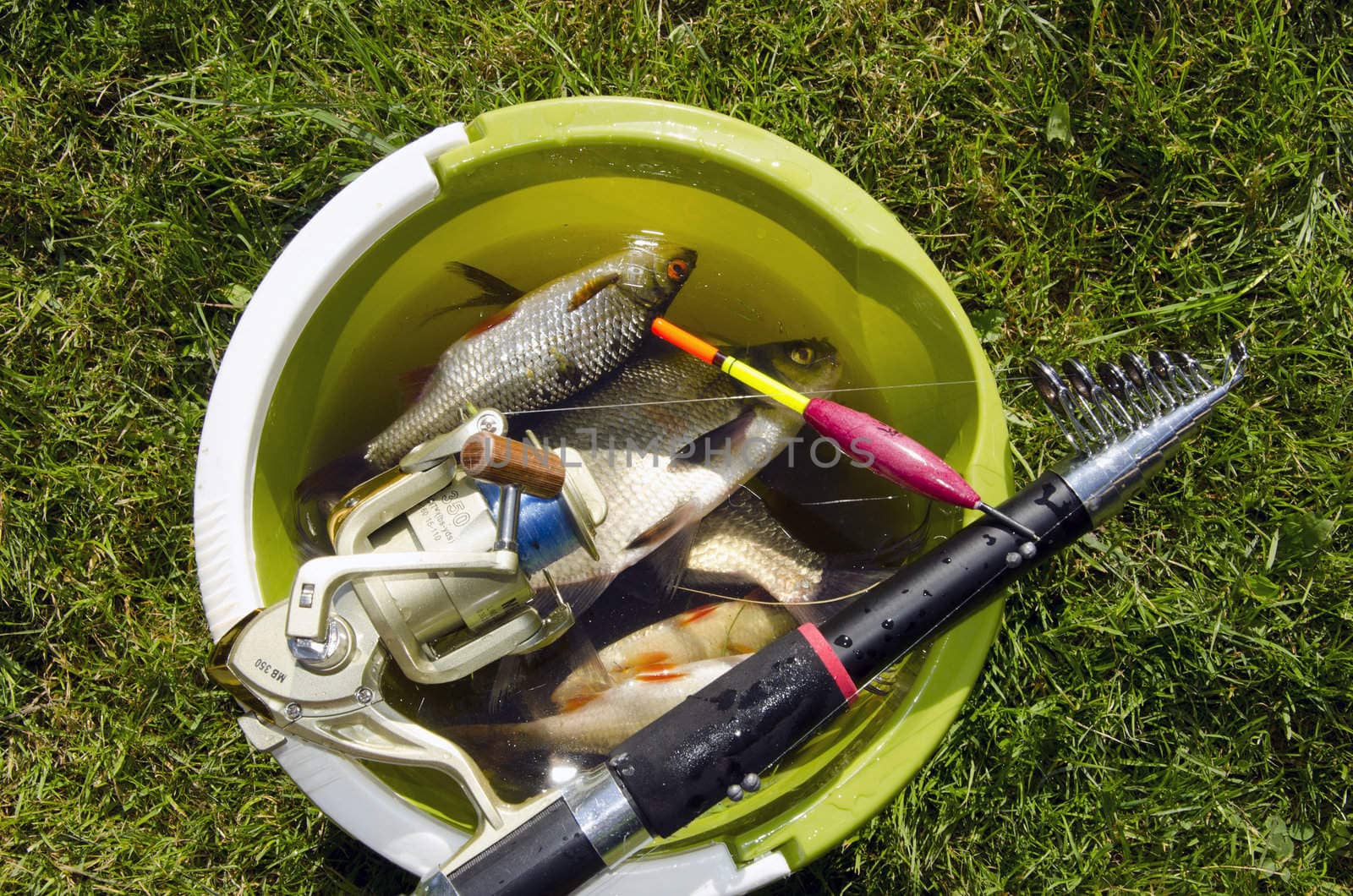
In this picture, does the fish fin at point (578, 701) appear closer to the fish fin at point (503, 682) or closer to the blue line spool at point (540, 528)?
the fish fin at point (503, 682)

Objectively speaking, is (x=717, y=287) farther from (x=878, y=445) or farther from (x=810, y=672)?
(x=810, y=672)

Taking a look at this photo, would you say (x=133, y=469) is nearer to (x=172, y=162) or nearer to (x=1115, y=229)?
(x=172, y=162)

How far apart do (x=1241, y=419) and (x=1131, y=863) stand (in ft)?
3.45

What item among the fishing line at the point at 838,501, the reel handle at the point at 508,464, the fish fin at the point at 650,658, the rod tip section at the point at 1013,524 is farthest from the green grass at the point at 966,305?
the reel handle at the point at 508,464

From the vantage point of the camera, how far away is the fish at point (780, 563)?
6.56 ft

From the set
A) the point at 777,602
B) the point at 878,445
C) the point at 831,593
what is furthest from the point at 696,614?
the point at 878,445

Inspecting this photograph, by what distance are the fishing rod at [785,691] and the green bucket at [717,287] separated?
0.17m

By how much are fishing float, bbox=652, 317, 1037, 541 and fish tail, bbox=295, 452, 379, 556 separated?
2.41ft

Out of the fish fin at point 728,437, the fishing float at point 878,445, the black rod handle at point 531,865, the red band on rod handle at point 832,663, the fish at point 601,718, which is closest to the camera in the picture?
the black rod handle at point 531,865

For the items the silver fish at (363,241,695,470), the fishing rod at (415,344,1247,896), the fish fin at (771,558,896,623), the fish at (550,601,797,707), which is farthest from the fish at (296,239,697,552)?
the fishing rod at (415,344,1247,896)

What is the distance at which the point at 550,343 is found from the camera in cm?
202

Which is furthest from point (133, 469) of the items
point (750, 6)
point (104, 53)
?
point (750, 6)

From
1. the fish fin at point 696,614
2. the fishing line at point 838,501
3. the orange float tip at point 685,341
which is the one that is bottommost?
the fish fin at point 696,614

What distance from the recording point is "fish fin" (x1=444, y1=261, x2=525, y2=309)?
206cm
